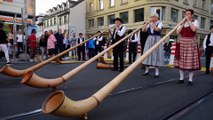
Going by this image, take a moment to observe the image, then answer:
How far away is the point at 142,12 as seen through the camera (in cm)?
3525

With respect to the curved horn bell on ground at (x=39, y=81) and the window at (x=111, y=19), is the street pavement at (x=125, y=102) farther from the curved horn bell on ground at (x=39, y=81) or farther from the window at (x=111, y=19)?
the window at (x=111, y=19)

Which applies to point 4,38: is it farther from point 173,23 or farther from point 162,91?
point 173,23

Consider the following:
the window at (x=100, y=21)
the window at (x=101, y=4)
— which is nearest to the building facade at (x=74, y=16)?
the window at (x=100, y=21)

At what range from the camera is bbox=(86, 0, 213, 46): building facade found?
3359 cm

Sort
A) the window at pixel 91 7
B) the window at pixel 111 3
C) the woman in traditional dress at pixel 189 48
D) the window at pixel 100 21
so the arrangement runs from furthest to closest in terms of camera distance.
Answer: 1. the window at pixel 91 7
2. the window at pixel 100 21
3. the window at pixel 111 3
4. the woman in traditional dress at pixel 189 48

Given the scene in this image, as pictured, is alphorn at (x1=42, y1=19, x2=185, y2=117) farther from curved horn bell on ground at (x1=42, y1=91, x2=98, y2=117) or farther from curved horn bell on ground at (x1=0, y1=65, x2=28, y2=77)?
curved horn bell on ground at (x1=0, y1=65, x2=28, y2=77)

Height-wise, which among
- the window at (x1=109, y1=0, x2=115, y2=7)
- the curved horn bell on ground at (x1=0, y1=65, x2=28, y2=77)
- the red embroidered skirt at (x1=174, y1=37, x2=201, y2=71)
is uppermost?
the window at (x1=109, y1=0, x2=115, y2=7)

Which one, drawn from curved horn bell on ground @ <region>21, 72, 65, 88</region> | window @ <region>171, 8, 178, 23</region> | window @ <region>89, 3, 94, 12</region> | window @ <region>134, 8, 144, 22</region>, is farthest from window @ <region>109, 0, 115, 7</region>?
curved horn bell on ground @ <region>21, 72, 65, 88</region>

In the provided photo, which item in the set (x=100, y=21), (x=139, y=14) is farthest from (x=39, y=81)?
(x=100, y=21)

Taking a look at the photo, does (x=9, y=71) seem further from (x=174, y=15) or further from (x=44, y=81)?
(x=174, y=15)

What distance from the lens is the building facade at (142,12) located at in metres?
33.6

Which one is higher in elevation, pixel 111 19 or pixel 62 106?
pixel 111 19

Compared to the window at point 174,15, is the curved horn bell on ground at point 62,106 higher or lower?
lower

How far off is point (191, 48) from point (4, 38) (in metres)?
7.56
